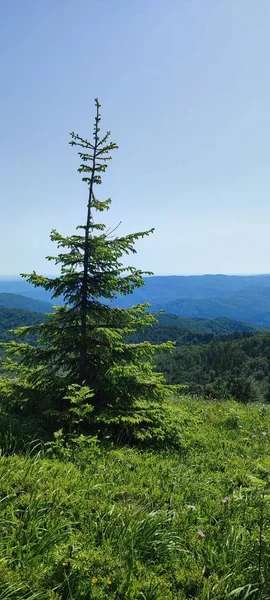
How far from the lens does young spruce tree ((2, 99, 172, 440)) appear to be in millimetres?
6941

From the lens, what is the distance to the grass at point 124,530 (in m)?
2.89

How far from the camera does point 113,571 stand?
2.97 meters

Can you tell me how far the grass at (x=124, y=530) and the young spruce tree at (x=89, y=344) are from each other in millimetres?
1558

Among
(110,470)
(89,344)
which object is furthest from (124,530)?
(89,344)

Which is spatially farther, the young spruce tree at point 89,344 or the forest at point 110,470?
the young spruce tree at point 89,344

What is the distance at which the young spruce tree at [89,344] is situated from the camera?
6.94 metres

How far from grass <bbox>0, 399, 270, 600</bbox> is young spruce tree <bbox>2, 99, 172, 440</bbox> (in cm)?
156

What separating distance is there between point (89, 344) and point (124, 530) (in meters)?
3.88

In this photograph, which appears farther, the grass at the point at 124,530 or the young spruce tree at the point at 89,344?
the young spruce tree at the point at 89,344

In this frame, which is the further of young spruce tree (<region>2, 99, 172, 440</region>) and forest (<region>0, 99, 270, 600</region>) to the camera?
young spruce tree (<region>2, 99, 172, 440</region>)

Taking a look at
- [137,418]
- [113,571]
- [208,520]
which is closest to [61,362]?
[137,418]

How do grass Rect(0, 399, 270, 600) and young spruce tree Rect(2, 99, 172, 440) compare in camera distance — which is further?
young spruce tree Rect(2, 99, 172, 440)

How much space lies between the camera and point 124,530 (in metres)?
3.49

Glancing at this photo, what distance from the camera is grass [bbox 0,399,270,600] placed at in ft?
9.49
